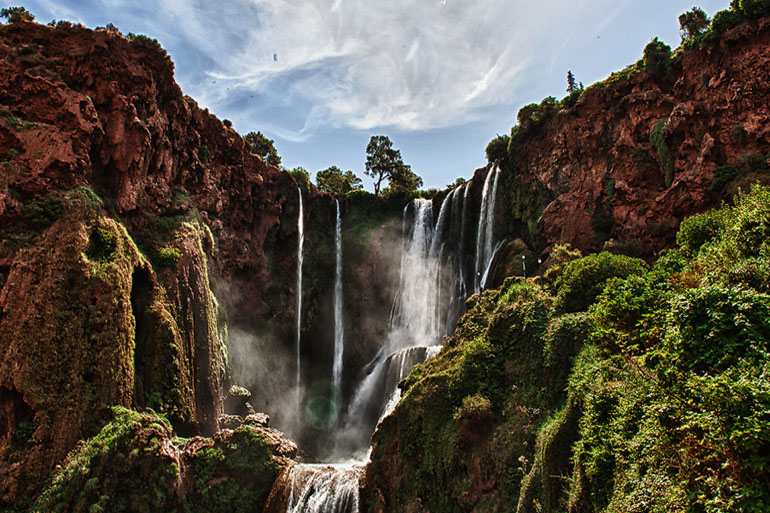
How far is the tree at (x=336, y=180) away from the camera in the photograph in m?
48.2

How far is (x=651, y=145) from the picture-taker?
817 inches

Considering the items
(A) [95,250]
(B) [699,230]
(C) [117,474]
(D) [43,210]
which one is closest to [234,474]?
(C) [117,474]

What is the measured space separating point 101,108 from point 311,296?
20.7 meters

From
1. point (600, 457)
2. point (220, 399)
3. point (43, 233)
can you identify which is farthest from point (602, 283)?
point (43, 233)

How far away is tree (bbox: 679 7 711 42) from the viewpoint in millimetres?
20844

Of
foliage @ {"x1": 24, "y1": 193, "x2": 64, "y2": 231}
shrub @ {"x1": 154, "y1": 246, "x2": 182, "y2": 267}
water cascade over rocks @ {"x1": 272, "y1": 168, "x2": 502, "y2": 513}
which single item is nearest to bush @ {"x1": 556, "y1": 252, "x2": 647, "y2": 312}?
water cascade over rocks @ {"x1": 272, "y1": 168, "x2": 502, "y2": 513}

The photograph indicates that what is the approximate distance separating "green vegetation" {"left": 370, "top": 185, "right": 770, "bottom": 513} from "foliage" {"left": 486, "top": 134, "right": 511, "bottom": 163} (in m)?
17.6

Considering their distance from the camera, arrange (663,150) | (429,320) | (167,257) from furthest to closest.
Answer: (429,320), (167,257), (663,150)

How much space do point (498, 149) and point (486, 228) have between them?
7342 millimetres

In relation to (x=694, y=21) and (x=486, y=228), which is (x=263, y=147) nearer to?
(x=486, y=228)

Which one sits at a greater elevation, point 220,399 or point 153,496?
point 220,399

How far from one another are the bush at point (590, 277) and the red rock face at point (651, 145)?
6959 millimetres

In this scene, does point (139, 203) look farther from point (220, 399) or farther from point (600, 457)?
point (600, 457)

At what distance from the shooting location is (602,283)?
521 inches
